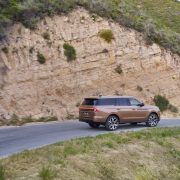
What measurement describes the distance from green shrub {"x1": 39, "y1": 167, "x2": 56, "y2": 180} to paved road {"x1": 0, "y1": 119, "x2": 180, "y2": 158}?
4.08m

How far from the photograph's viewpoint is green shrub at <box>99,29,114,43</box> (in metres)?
31.8

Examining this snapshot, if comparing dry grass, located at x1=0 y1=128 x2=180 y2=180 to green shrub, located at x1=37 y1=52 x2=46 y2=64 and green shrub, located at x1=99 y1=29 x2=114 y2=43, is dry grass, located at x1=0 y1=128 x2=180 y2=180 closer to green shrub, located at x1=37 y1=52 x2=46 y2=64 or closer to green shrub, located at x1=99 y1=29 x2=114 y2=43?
green shrub, located at x1=37 y1=52 x2=46 y2=64

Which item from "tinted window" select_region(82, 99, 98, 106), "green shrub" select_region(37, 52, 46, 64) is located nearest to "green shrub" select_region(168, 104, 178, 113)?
"green shrub" select_region(37, 52, 46, 64)

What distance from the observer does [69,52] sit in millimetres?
29281

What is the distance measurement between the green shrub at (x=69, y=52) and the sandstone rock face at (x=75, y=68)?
0.27 m

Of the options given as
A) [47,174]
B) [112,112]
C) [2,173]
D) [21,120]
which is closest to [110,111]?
[112,112]

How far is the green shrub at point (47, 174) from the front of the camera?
1102 cm

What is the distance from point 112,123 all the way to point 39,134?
3.89m

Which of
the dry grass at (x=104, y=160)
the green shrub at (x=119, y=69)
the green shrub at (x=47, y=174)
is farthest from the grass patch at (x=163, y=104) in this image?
the green shrub at (x=47, y=174)

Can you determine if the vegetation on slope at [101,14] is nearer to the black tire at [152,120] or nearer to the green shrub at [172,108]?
the green shrub at [172,108]

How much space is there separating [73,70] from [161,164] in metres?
15.5

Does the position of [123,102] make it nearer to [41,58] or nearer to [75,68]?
[75,68]

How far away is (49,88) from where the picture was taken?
2759 centimetres

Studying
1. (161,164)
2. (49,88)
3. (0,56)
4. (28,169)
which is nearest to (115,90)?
(49,88)
